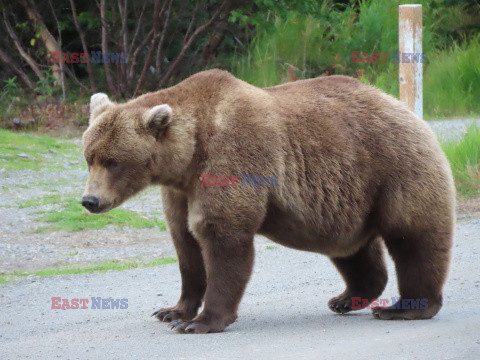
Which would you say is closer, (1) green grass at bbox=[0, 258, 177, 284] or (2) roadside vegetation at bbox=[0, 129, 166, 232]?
(1) green grass at bbox=[0, 258, 177, 284]

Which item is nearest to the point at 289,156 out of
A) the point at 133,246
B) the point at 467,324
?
the point at 467,324

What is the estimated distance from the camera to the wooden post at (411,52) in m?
9.40

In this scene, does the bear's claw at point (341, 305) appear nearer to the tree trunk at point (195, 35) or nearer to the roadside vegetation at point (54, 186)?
the roadside vegetation at point (54, 186)

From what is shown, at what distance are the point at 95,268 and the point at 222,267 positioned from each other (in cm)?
299

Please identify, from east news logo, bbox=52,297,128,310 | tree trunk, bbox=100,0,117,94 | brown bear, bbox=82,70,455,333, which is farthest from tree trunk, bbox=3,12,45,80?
brown bear, bbox=82,70,455,333

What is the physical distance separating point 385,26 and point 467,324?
13.0 m

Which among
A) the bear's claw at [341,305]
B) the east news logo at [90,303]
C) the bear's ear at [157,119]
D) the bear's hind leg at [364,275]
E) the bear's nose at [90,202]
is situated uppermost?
the bear's ear at [157,119]

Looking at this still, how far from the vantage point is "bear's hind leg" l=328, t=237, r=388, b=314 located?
5.96 meters

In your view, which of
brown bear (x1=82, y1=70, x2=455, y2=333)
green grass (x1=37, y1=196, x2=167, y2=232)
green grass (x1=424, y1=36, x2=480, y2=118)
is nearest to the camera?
brown bear (x1=82, y1=70, x2=455, y2=333)

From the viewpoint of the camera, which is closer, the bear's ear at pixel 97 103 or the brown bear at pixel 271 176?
the brown bear at pixel 271 176

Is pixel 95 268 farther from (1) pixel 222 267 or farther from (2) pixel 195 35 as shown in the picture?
(2) pixel 195 35

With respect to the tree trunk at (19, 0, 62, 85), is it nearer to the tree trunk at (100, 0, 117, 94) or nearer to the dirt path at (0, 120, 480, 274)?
the tree trunk at (100, 0, 117, 94)

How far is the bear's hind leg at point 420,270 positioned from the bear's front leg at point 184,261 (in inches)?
55.3

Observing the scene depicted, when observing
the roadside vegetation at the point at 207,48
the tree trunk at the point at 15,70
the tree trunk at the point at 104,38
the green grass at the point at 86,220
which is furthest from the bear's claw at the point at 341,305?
the tree trunk at the point at 15,70
